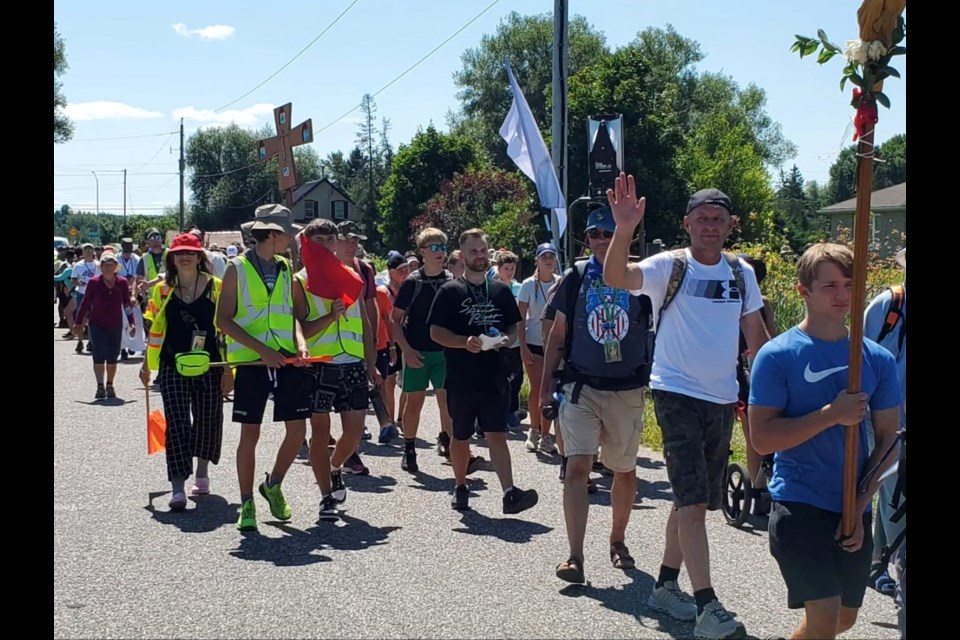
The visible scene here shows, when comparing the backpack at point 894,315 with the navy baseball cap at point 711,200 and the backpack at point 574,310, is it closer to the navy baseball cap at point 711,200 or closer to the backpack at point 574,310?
the navy baseball cap at point 711,200

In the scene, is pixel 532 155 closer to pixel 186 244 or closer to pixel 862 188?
pixel 186 244

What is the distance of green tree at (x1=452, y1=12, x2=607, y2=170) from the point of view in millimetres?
64250

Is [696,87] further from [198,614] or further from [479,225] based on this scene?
[198,614]

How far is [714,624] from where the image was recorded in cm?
484

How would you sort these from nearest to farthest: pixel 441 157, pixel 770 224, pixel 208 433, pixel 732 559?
1. pixel 732 559
2. pixel 208 433
3. pixel 770 224
4. pixel 441 157

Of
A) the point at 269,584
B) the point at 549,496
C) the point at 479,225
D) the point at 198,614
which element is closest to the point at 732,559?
the point at 549,496

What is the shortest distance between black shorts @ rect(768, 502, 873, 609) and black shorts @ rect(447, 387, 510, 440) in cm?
362

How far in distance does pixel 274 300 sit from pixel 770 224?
49461mm

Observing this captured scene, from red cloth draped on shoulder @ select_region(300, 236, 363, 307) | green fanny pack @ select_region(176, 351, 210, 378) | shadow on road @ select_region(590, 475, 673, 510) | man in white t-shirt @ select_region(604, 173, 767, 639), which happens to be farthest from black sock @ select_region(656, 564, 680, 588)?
green fanny pack @ select_region(176, 351, 210, 378)

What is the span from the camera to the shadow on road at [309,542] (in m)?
6.39

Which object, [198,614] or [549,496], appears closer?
[198,614]

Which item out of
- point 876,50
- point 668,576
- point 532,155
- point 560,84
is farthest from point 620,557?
point 560,84
